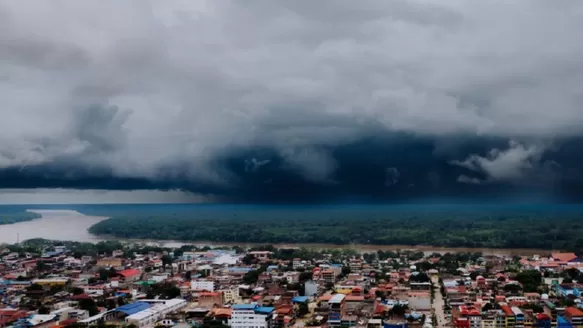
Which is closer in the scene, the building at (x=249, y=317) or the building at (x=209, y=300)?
the building at (x=249, y=317)

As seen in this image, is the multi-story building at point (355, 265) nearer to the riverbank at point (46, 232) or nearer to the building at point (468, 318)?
the building at point (468, 318)

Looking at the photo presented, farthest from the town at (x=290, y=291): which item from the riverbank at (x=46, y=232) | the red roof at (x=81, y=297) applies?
the riverbank at (x=46, y=232)

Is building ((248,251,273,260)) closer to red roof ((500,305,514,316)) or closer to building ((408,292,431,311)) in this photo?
building ((408,292,431,311))

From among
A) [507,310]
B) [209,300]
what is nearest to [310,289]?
[209,300]

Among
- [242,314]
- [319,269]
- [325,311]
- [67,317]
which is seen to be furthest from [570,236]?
[67,317]

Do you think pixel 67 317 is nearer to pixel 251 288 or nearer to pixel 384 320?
pixel 251 288

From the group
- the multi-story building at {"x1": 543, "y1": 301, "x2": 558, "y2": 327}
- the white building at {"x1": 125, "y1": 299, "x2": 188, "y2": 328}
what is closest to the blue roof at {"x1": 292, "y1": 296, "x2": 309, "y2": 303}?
the white building at {"x1": 125, "y1": 299, "x2": 188, "y2": 328}

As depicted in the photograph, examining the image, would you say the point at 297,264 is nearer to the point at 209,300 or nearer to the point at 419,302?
the point at 209,300
